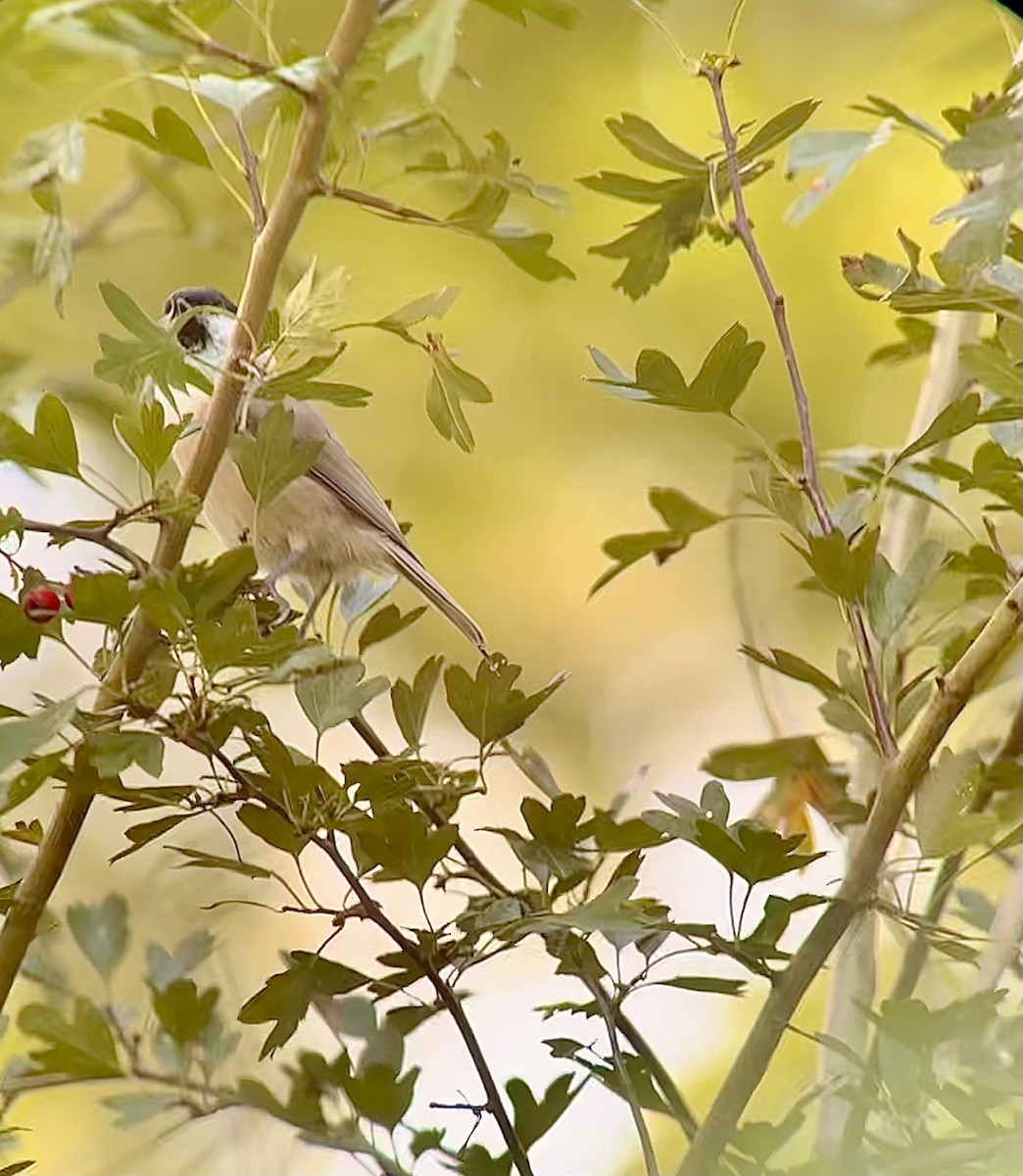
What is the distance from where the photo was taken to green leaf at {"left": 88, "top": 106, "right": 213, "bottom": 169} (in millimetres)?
506

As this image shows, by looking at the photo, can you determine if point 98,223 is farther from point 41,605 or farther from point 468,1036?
point 468,1036

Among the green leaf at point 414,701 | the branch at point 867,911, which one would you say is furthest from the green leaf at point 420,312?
the branch at point 867,911

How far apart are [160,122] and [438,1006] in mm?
339

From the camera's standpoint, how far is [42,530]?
18.2 inches

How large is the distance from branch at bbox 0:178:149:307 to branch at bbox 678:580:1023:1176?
443mm

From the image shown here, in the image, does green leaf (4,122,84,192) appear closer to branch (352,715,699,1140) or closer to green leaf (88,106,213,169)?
green leaf (88,106,213,169)

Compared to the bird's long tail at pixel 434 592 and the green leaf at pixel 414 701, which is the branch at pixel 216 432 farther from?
the bird's long tail at pixel 434 592

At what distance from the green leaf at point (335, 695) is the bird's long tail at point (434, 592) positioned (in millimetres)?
246

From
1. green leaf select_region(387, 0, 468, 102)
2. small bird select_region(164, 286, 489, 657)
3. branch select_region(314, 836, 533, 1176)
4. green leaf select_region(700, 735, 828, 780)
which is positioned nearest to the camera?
green leaf select_region(387, 0, 468, 102)

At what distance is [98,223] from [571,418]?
1.07 ft

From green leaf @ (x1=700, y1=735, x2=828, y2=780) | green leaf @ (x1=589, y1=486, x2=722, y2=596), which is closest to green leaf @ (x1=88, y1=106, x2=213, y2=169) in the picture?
green leaf @ (x1=589, y1=486, x2=722, y2=596)

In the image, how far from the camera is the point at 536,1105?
508mm

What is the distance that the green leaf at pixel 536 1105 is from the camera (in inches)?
19.8

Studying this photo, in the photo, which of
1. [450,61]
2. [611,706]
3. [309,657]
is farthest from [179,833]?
[450,61]
